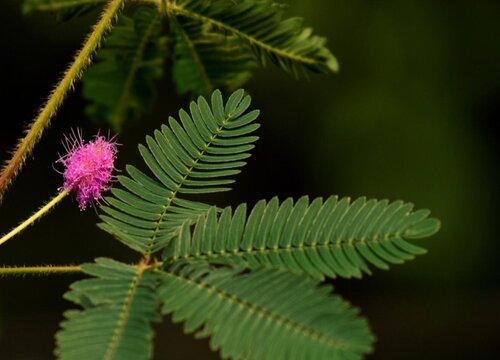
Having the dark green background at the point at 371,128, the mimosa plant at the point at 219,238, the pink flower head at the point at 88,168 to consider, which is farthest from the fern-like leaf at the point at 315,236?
the dark green background at the point at 371,128

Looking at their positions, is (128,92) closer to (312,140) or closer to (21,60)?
(21,60)

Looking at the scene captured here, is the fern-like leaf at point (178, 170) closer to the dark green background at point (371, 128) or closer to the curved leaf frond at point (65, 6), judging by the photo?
the curved leaf frond at point (65, 6)

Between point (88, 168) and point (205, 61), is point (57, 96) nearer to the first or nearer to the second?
point (88, 168)

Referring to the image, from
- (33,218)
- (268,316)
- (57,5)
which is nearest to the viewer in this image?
(268,316)

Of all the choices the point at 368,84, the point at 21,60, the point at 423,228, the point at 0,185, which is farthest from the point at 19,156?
the point at 368,84

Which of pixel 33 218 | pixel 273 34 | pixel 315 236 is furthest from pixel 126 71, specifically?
pixel 315 236

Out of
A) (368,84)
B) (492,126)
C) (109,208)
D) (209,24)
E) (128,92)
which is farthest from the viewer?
(492,126)

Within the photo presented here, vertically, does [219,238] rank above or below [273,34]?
below
